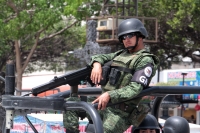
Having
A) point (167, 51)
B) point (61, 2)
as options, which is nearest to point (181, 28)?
point (167, 51)

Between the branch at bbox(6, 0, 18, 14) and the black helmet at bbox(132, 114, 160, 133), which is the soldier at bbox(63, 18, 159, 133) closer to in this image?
the black helmet at bbox(132, 114, 160, 133)

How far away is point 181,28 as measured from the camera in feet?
87.3

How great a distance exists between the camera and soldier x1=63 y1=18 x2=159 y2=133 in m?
3.31

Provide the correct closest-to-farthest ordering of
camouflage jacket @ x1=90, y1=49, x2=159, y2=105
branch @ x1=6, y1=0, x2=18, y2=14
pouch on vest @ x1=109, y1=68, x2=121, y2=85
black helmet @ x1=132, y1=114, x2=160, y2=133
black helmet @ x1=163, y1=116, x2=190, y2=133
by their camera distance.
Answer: camouflage jacket @ x1=90, y1=49, x2=159, y2=105 → pouch on vest @ x1=109, y1=68, x2=121, y2=85 → black helmet @ x1=132, y1=114, x2=160, y2=133 → black helmet @ x1=163, y1=116, x2=190, y2=133 → branch @ x1=6, y1=0, x2=18, y2=14

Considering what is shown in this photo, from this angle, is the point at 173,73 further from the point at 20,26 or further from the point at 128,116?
the point at 128,116

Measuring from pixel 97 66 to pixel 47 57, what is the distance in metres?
29.3

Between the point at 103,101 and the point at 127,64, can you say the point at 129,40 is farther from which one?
the point at 103,101

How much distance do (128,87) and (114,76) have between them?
0.64ft

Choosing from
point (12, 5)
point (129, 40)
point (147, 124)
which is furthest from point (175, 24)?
point (129, 40)

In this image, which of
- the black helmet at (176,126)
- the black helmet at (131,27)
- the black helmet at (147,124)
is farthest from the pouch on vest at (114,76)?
the black helmet at (176,126)

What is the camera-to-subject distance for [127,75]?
347 cm

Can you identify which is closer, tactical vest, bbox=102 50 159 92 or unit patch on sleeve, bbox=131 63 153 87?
unit patch on sleeve, bbox=131 63 153 87

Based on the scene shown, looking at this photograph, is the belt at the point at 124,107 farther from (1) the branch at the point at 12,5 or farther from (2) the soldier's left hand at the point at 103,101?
(1) the branch at the point at 12,5

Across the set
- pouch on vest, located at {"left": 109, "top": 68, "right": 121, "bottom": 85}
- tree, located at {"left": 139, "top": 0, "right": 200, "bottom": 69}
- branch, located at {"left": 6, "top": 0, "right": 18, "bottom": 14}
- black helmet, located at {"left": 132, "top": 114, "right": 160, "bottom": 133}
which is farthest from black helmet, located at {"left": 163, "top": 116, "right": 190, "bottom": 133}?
tree, located at {"left": 139, "top": 0, "right": 200, "bottom": 69}
